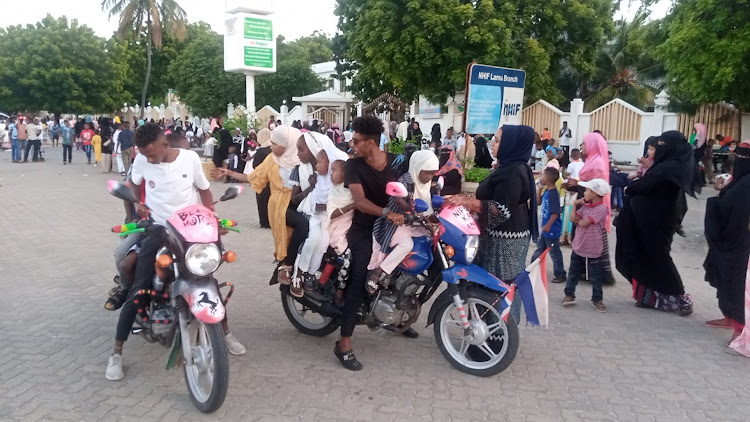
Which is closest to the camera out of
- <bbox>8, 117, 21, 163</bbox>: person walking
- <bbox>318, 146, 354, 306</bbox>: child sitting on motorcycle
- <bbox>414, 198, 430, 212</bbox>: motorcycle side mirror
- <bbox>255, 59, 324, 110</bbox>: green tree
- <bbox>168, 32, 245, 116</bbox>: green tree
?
<bbox>414, 198, 430, 212</bbox>: motorcycle side mirror

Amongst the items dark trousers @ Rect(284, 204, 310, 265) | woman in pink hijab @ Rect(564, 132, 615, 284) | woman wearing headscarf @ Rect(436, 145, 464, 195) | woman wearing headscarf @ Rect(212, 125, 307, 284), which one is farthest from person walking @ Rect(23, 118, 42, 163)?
woman in pink hijab @ Rect(564, 132, 615, 284)

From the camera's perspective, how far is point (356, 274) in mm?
4328

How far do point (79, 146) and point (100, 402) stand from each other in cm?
2990

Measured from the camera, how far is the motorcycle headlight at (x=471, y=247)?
4.11 m

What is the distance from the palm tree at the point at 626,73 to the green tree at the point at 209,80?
848 inches

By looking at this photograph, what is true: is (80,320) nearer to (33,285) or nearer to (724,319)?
(33,285)

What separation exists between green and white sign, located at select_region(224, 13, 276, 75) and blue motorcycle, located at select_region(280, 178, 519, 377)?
22046mm

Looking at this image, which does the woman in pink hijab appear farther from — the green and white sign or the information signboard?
the green and white sign

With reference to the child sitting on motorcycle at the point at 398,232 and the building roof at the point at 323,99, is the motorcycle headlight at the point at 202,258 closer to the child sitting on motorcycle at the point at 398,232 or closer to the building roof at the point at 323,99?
the child sitting on motorcycle at the point at 398,232

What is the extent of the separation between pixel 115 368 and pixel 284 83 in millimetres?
37699

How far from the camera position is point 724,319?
5465 millimetres

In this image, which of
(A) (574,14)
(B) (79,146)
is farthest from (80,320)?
(B) (79,146)

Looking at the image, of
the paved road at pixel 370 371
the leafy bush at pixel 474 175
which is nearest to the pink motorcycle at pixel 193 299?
the paved road at pixel 370 371

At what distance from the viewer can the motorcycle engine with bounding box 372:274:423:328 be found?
4359mm
